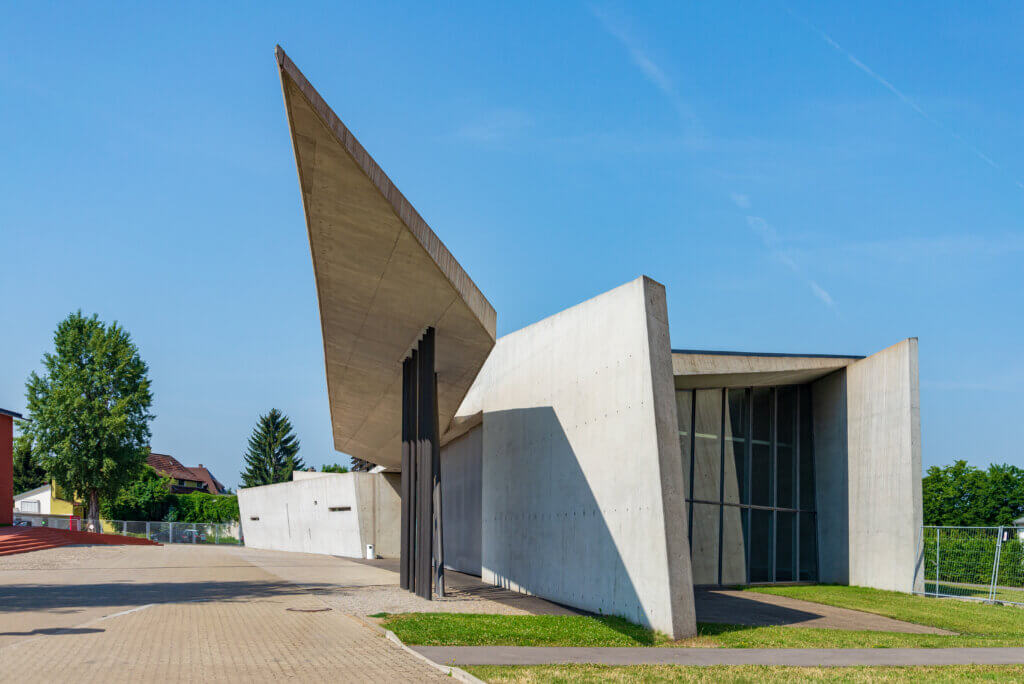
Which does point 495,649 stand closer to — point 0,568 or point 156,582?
point 156,582

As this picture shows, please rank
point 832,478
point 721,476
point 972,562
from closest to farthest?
point 972,562 → point 721,476 → point 832,478

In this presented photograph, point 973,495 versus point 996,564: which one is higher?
point 996,564

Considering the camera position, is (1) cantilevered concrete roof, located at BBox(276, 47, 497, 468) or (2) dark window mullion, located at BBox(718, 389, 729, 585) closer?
(1) cantilevered concrete roof, located at BBox(276, 47, 497, 468)

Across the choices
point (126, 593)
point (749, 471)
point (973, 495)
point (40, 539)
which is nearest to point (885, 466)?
point (749, 471)

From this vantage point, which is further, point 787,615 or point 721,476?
point 721,476

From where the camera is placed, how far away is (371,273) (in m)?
14.0

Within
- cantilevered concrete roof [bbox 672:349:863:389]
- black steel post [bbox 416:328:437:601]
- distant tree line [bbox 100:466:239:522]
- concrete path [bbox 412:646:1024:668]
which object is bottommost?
distant tree line [bbox 100:466:239:522]

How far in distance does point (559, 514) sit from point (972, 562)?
10974 mm

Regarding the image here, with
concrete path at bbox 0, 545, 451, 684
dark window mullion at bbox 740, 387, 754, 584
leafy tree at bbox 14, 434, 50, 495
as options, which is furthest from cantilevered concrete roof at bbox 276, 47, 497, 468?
leafy tree at bbox 14, 434, 50, 495

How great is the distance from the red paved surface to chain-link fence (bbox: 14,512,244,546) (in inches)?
312

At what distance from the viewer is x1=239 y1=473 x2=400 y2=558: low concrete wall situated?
35.2m

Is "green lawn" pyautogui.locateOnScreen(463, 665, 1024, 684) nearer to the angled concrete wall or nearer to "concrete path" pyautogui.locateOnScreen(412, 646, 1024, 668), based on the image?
"concrete path" pyautogui.locateOnScreen(412, 646, 1024, 668)

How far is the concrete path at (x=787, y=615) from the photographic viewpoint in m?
13.3

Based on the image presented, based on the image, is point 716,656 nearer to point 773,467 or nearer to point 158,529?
point 773,467
